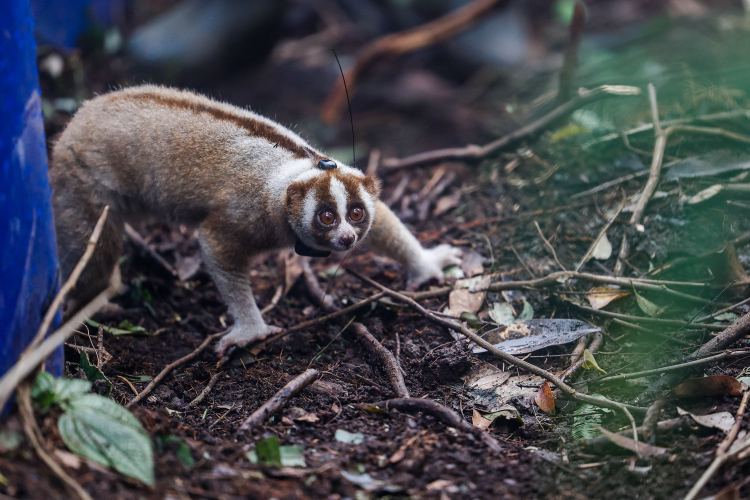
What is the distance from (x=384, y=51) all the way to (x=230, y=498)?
7851 mm

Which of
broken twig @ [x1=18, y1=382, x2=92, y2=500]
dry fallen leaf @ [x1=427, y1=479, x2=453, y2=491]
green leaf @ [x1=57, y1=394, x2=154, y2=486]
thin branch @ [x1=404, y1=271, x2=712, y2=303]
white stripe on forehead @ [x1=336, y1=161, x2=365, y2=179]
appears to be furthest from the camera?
white stripe on forehead @ [x1=336, y1=161, x2=365, y2=179]

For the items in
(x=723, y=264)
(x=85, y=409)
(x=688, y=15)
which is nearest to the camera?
(x=85, y=409)

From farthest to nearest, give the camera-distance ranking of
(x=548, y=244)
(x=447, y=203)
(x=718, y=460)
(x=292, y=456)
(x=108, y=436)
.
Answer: (x=447, y=203) → (x=548, y=244) → (x=292, y=456) → (x=718, y=460) → (x=108, y=436)

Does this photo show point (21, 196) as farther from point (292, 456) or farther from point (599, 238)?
point (599, 238)

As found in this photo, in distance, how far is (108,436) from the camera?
256 cm

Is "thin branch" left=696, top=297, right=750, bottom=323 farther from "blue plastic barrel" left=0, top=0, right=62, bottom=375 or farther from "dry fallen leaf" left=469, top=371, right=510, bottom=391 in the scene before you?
"blue plastic barrel" left=0, top=0, right=62, bottom=375

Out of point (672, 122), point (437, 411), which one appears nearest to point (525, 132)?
point (672, 122)

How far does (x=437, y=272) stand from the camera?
5.14 metres

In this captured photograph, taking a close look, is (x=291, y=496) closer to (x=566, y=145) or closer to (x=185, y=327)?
(x=185, y=327)

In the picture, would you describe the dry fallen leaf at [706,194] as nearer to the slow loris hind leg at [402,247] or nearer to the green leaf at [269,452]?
the slow loris hind leg at [402,247]

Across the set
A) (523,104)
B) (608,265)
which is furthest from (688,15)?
(608,265)

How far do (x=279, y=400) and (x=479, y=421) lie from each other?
1.15 metres

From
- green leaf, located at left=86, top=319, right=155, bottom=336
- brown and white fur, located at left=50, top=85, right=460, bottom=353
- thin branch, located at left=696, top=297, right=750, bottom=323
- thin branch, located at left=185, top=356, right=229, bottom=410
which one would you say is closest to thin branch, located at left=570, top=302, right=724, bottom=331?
thin branch, located at left=696, top=297, right=750, bottom=323

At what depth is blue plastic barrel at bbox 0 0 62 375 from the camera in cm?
264
